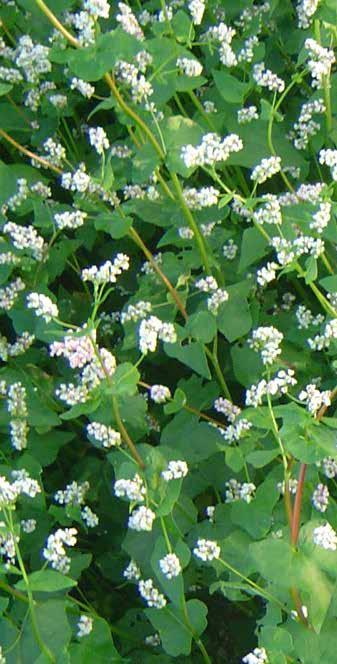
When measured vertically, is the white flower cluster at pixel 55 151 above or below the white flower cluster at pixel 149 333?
above

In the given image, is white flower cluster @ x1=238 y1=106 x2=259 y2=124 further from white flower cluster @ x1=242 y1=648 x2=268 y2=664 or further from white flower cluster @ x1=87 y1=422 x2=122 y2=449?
white flower cluster @ x1=242 y1=648 x2=268 y2=664

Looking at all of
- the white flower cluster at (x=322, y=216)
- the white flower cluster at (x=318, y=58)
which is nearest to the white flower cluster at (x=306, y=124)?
the white flower cluster at (x=318, y=58)

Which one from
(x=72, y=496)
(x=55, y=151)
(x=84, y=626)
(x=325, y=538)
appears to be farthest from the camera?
(x=55, y=151)

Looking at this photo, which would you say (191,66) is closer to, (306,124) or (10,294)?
(306,124)

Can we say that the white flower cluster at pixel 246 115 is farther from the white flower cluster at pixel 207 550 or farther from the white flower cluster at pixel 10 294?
the white flower cluster at pixel 207 550

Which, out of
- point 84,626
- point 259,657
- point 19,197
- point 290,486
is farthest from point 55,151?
point 259,657

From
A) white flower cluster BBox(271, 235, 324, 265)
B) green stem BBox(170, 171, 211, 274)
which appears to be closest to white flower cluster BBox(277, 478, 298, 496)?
white flower cluster BBox(271, 235, 324, 265)

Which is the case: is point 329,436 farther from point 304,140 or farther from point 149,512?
point 304,140
